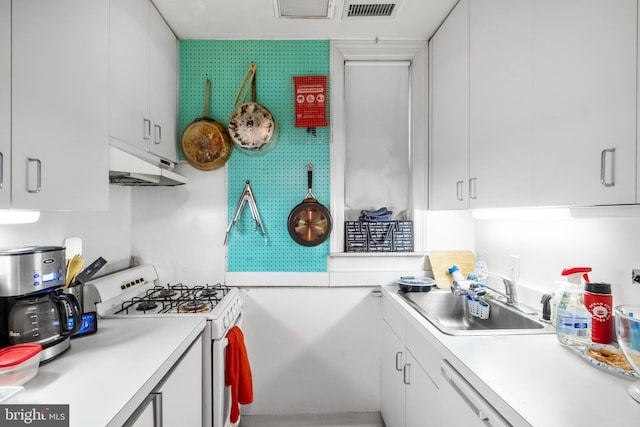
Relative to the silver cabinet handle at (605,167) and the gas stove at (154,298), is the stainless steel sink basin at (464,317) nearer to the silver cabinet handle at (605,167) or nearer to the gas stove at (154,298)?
the silver cabinet handle at (605,167)

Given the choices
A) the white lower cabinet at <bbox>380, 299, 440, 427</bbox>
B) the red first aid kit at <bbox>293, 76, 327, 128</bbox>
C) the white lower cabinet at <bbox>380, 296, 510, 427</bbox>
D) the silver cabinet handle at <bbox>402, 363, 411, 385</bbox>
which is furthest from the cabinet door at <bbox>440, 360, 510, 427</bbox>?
the red first aid kit at <bbox>293, 76, 327, 128</bbox>

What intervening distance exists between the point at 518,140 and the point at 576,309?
2.19 ft

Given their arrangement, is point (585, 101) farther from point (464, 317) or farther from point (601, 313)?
point (464, 317)

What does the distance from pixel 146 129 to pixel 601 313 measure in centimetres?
221

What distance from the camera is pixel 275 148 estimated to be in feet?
7.29

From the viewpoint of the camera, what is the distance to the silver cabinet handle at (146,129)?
67.0 inches

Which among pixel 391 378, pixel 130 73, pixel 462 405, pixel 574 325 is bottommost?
pixel 391 378

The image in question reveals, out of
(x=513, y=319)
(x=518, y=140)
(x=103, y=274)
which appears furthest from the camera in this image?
(x=103, y=274)

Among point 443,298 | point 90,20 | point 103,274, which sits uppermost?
point 90,20

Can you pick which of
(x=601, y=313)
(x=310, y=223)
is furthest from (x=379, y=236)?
(x=601, y=313)

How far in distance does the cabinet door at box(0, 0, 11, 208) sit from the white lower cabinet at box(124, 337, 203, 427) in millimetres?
732

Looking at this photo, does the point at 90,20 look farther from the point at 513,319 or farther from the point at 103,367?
the point at 513,319

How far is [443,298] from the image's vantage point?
6.53 ft

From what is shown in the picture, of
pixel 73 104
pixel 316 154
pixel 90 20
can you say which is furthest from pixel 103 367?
pixel 316 154
